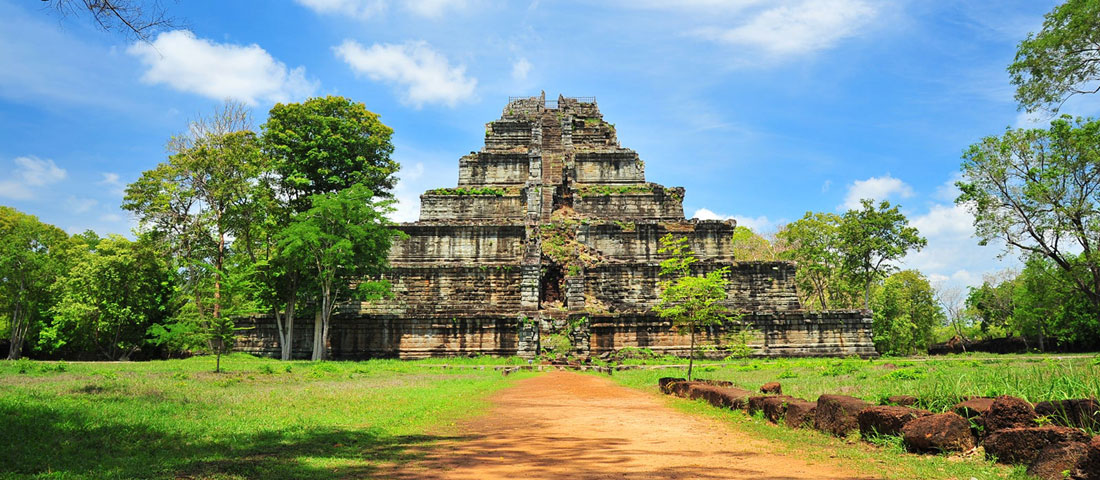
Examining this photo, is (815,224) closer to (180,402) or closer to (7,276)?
(180,402)

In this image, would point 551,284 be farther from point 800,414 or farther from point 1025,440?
point 1025,440

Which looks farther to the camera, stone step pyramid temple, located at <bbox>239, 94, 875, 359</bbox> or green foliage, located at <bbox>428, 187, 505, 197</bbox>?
green foliage, located at <bbox>428, 187, 505, 197</bbox>

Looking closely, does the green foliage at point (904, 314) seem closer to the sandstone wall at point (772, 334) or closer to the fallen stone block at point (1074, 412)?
the sandstone wall at point (772, 334)

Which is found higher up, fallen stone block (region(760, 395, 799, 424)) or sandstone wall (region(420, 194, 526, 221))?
sandstone wall (region(420, 194, 526, 221))

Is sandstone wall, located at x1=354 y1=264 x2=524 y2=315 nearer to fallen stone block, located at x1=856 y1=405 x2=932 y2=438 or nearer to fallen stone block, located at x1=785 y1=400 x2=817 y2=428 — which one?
fallen stone block, located at x1=785 y1=400 x2=817 y2=428

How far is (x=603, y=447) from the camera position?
7141mm

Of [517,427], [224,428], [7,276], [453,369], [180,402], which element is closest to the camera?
[224,428]

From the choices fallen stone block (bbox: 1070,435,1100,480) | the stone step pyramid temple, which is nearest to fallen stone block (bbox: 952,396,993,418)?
fallen stone block (bbox: 1070,435,1100,480)

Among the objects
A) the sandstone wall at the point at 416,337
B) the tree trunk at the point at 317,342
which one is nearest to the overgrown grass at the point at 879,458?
the sandstone wall at the point at 416,337

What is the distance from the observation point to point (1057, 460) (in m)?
4.62

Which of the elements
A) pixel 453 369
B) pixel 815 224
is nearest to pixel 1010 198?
pixel 815 224

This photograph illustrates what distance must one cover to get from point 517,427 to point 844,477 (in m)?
4.85

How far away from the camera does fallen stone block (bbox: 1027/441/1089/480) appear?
4488 mm

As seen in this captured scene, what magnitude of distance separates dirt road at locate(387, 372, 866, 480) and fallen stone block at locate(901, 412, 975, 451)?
3.45 ft
